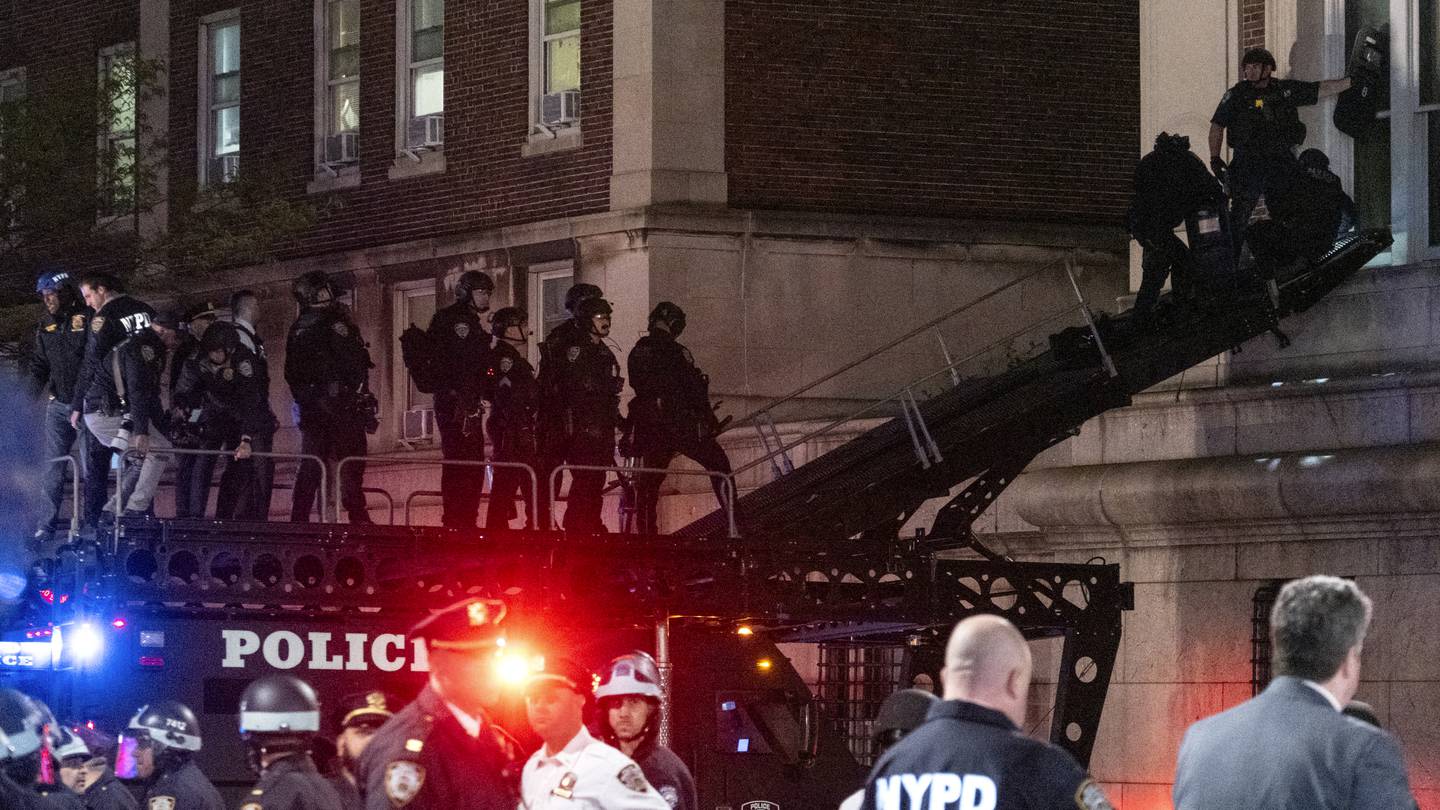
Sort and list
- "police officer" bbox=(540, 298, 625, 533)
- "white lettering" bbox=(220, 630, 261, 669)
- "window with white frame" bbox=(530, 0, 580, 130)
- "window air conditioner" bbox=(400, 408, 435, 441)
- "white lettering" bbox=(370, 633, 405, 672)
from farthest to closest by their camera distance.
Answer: "window air conditioner" bbox=(400, 408, 435, 441), "window with white frame" bbox=(530, 0, 580, 130), "police officer" bbox=(540, 298, 625, 533), "white lettering" bbox=(370, 633, 405, 672), "white lettering" bbox=(220, 630, 261, 669)

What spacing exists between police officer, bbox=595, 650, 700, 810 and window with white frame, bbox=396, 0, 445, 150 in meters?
18.2

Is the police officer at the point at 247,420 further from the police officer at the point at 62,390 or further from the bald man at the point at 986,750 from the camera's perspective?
the bald man at the point at 986,750

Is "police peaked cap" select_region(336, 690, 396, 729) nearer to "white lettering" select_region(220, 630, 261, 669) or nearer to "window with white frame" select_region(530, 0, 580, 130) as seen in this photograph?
"white lettering" select_region(220, 630, 261, 669)

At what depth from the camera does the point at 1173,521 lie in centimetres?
1916

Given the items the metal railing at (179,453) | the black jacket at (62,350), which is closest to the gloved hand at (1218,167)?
the metal railing at (179,453)

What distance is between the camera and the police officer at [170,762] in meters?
10.3

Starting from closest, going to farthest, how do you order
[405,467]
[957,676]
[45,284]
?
[957,676] < [45,284] < [405,467]

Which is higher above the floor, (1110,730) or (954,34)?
(954,34)

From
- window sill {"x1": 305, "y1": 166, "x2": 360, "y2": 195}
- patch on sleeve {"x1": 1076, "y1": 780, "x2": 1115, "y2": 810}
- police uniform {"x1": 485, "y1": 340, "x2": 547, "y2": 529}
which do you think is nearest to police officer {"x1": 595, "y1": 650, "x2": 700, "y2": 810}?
patch on sleeve {"x1": 1076, "y1": 780, "x2": 1115, "y2": 810}

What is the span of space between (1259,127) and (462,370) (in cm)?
592

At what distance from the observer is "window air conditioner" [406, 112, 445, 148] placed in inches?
1113

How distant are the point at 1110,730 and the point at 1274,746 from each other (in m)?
13.2

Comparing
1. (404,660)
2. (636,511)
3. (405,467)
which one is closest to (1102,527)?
(636,511)

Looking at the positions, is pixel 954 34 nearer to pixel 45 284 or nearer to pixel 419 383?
pixel 419 383
